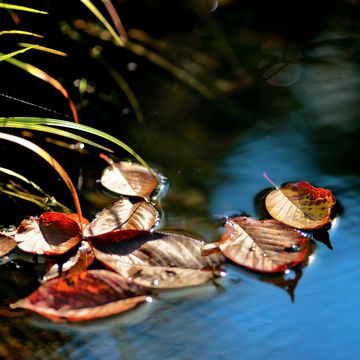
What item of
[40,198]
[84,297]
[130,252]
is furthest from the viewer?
[40,198]

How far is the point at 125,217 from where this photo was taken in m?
1.28

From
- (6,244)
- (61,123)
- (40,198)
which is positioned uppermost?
(61,123)

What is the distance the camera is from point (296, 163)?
145cm

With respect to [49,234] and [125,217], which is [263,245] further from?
[49,234]

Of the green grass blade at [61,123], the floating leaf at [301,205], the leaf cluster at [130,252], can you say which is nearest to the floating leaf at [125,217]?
the leaf cluster at [130,252]

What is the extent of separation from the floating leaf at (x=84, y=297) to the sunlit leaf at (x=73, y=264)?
6cm

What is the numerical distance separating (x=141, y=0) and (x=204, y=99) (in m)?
0.58

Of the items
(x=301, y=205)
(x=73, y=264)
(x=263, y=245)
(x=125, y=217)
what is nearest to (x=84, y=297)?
(x=73, y=264)

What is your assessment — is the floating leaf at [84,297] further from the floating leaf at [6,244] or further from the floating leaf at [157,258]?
the floating leaf at [6,244]

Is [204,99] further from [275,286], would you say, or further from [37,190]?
[275,286]

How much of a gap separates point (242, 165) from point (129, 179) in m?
0.27

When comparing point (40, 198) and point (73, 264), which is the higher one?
point (40, 198)

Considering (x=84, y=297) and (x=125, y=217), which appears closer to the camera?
(x=84, y=297)

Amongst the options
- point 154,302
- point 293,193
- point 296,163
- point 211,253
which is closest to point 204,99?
point 296,163
